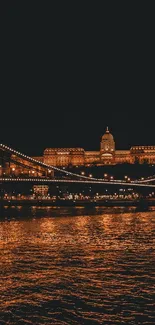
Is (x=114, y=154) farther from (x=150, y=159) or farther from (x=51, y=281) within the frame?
(x=51, y=281)

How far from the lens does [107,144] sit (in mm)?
133000

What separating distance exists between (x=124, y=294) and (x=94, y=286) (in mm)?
1055

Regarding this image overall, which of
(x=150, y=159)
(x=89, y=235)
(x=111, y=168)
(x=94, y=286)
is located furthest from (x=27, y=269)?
(x=150, y=159)

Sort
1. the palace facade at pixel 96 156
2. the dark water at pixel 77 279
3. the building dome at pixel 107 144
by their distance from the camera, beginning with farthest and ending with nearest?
the building dome at pixel 107 144, the palace facade at pixel 96 156, the dark water at pixel 77 279

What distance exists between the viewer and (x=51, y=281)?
15492 mm

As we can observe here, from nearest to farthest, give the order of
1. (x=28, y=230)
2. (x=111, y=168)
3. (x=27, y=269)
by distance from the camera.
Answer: (x=27, y=269)
(x=28, y=230)
(x=111, y=168)

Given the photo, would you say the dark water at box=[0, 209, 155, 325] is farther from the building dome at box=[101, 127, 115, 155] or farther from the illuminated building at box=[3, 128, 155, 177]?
the building dome at box=[101, 127, 115, 155]

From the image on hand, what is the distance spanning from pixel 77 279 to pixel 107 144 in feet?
386

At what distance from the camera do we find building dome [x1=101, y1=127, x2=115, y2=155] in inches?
5167

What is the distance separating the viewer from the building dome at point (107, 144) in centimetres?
13125

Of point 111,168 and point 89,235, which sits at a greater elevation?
point 111,168

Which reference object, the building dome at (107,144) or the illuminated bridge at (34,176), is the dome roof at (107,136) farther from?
the illuminated bridge at (34,176)

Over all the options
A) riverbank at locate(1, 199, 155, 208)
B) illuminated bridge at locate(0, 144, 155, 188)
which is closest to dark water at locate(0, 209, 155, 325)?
illuminated bridge at locate(0, 144, 155, 188)

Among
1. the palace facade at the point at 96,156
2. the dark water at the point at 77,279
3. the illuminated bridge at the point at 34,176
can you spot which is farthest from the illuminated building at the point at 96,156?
the dark water at the point at 77,279
